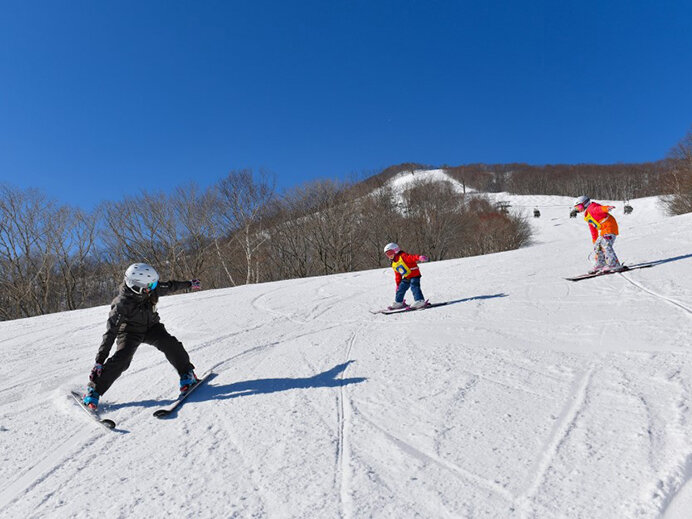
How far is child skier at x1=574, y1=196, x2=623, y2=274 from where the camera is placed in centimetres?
845

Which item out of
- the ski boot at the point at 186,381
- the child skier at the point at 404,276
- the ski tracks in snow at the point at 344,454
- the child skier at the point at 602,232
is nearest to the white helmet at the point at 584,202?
the child skier at the point at 602,232

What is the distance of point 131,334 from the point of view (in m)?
3.98

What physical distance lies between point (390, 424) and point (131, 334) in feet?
9.88

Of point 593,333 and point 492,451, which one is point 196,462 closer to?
point 492,451

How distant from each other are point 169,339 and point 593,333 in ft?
17.6

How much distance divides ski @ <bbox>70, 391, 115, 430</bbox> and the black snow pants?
185mm

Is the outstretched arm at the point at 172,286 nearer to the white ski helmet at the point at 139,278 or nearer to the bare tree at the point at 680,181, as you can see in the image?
the white ski helmet at the point at 139,278

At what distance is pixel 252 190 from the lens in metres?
30.7

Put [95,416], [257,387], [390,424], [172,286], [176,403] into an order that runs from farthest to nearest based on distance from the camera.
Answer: [172,286] < [257,387] < [176,403] < [95,416] < [390,424]

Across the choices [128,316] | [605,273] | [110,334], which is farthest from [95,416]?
[605,273]

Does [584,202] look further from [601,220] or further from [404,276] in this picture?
[404,276]

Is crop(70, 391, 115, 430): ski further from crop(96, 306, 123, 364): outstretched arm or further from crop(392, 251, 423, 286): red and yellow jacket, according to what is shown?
crop(392, 251, 423, 286): red and yellow jacket

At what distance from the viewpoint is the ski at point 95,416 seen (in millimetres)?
3231

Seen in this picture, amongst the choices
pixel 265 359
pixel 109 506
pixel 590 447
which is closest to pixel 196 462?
pixel 109 506
